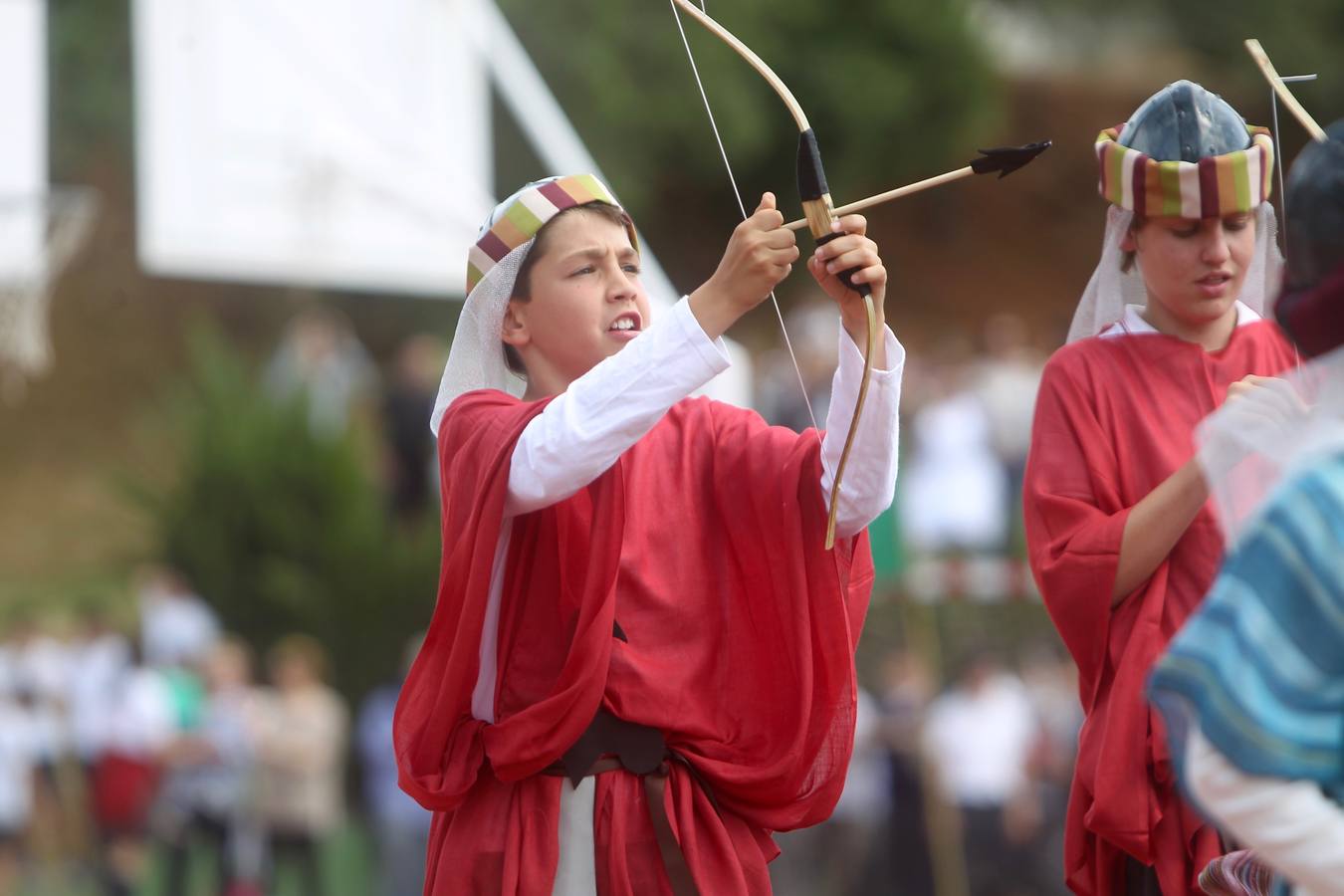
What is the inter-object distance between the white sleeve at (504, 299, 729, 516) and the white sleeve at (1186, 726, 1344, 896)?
1138mm

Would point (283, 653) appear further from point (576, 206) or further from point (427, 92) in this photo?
point (576, 206)

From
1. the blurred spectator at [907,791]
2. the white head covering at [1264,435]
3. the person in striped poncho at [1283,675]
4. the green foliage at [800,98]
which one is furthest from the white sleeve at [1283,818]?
the green foliage at [800,98]

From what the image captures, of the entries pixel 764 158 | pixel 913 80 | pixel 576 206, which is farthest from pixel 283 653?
pixel 913 80

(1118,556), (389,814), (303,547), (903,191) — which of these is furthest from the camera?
(303,547)

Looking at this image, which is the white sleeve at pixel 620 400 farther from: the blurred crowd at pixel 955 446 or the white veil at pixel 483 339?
the blurred crowd at pixel 955 446

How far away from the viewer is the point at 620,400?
3035 millimetres

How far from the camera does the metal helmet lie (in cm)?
334

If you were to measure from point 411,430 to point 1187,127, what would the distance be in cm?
923

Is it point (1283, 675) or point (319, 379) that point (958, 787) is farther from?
point (1283, 675)

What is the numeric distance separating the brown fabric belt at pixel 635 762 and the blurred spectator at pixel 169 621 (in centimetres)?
911

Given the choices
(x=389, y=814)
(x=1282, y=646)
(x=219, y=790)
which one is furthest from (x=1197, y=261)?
(x=219, y=790)

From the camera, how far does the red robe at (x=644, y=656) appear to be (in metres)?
3.18

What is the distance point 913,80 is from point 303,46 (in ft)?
49.7

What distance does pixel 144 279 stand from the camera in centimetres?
2119
